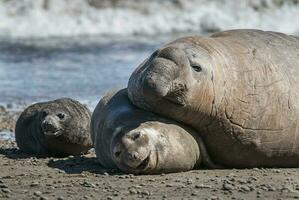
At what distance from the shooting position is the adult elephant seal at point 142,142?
6832 millimetres

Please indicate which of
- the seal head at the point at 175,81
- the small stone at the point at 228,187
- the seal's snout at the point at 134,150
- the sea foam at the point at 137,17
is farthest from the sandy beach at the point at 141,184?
the sea foam at the point at 137,17

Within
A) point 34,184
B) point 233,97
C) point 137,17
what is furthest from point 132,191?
point 137,17

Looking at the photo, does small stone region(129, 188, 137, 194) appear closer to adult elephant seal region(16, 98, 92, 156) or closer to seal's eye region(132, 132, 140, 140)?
seal's eye region(132, 132, 140, 140)

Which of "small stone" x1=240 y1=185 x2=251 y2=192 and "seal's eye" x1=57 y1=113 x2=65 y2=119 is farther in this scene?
"seal's eye" x1=57 y1=113 x2=65 y2=119

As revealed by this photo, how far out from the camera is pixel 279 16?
27.2 meters

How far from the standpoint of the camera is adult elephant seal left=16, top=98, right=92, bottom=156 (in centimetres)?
887

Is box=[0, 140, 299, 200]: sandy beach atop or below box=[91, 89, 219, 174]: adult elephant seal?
below

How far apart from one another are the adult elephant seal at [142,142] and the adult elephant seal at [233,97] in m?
0.08

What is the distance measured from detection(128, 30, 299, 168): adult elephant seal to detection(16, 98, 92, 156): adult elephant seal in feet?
5.86

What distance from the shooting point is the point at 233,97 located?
7.26 metres

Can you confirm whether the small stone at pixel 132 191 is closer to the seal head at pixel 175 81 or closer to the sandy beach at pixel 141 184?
the sandy beach at pixel 141 184

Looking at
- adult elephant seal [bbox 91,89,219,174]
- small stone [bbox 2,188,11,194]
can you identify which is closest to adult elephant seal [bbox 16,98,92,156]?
adult elephant seal [bbox 91,89,219,174]

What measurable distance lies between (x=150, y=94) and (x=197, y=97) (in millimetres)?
392

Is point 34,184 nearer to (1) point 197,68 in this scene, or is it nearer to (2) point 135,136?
(2) point 135,136
